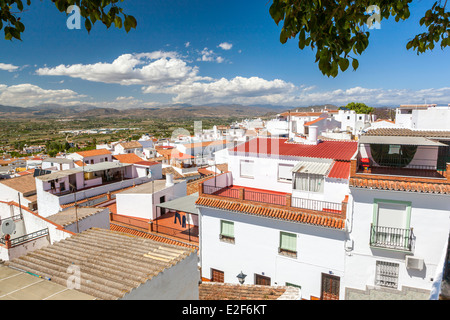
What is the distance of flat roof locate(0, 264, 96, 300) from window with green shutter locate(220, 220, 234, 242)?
784cm

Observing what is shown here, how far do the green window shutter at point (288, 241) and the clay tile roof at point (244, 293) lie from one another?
6.77 feet

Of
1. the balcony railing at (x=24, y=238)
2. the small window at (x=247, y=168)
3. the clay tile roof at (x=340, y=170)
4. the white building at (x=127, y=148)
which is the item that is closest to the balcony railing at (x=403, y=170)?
the clay tile roof at (x=340, y=170)

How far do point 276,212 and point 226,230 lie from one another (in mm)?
2466

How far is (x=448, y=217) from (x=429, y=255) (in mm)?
1338

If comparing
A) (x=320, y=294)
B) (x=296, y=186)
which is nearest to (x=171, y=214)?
(x=296, y=186)

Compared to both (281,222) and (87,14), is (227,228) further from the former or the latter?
(87,14)

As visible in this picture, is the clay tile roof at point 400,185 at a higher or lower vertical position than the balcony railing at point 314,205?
higher

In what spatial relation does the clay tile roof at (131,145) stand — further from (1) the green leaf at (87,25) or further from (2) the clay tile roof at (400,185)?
(1) the green leaf at (87,25)

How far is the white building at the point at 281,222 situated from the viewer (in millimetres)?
9570

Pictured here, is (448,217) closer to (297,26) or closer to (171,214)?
(297,26)

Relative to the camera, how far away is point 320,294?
972 centimetres

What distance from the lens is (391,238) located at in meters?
8.72

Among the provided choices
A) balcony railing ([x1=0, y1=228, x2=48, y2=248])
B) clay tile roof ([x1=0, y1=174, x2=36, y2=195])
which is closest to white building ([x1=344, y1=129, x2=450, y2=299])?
balcony railing ([x1=0, y1=228, x2=48, y2=248])

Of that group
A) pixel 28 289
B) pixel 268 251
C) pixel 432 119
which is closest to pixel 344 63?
pixel 28 289
